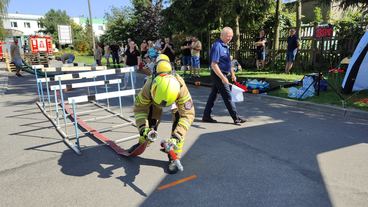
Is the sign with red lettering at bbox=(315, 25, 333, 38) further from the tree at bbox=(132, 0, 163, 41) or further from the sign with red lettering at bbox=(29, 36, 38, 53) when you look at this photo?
the sign with red lettering at bbox=(29, 36, 38, 53)

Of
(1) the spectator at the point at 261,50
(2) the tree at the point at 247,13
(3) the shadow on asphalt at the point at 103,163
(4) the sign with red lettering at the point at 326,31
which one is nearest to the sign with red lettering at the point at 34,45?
(2) the tree at the point at 247,13

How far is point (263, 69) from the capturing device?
1384 cm

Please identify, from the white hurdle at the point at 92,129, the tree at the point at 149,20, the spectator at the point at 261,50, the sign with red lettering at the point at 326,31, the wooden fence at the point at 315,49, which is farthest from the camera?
the tree at the point at 149,20

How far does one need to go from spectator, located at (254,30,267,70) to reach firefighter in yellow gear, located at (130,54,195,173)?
33.4ft

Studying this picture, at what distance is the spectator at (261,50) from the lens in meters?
13.3

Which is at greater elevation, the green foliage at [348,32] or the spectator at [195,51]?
the green foliage at [348,32]

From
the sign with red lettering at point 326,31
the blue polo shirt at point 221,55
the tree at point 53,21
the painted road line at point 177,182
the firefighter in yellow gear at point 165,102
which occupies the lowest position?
the painted road line at point 177,182

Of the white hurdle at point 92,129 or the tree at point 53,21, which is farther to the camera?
the tree at point 53,21

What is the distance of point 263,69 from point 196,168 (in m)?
10.6

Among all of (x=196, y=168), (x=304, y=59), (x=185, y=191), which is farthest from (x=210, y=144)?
(x=304, y=59)

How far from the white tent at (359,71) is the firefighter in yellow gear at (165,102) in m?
5.74

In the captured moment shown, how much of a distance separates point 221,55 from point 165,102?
267cm

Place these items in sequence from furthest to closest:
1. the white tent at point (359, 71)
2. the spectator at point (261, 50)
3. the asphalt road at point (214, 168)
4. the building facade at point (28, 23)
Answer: the building facade at point (28, 23)
the spectator at point (261, 50)
the white tent at point (359, 71)
the asphalt road at point (214, 168)

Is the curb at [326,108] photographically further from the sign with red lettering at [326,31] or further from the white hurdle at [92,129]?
the white hurdle at [92,129]
